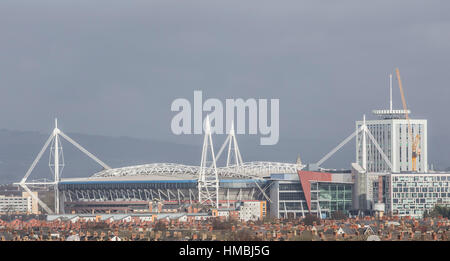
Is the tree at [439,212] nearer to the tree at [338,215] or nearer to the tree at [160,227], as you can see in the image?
the tree at [338,215]

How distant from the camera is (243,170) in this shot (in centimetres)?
14988

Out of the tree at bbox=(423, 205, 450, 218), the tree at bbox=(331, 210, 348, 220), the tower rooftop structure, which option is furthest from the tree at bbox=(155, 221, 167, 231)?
the tower rooftop structure

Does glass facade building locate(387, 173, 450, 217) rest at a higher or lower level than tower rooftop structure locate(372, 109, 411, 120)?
lower

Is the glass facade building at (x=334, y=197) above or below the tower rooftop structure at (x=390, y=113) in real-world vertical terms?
below

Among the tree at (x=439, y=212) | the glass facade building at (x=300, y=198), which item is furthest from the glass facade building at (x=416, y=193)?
the glass facade building at (x=300, y=198)

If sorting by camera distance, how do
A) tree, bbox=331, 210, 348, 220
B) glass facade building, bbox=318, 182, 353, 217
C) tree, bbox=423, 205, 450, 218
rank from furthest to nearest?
1. glass facade building, bbox=318, 182, 353, 217
2. tree, bbox=423, 205, 450, 218
3. tree, bbox=331, 210, 348, 220

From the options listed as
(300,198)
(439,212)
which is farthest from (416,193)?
(300,198)

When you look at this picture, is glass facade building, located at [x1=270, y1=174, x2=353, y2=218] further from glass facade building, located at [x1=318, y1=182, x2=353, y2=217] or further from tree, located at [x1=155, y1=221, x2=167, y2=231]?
tree, located at [x1=155, y1=221, x2=167, y2=231]

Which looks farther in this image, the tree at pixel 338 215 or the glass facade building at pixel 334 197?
the glass facade building at pixel 334 197

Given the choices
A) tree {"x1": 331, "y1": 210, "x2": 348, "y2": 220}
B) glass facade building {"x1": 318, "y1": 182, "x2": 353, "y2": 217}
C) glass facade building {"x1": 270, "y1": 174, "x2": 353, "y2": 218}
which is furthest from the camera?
glass facade building {"x1": 318, "y1": 182, "x2": 353, "y2": 217}

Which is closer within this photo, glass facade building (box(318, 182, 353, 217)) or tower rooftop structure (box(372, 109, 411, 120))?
glass facade building (box(318, 182, 353, 217))
